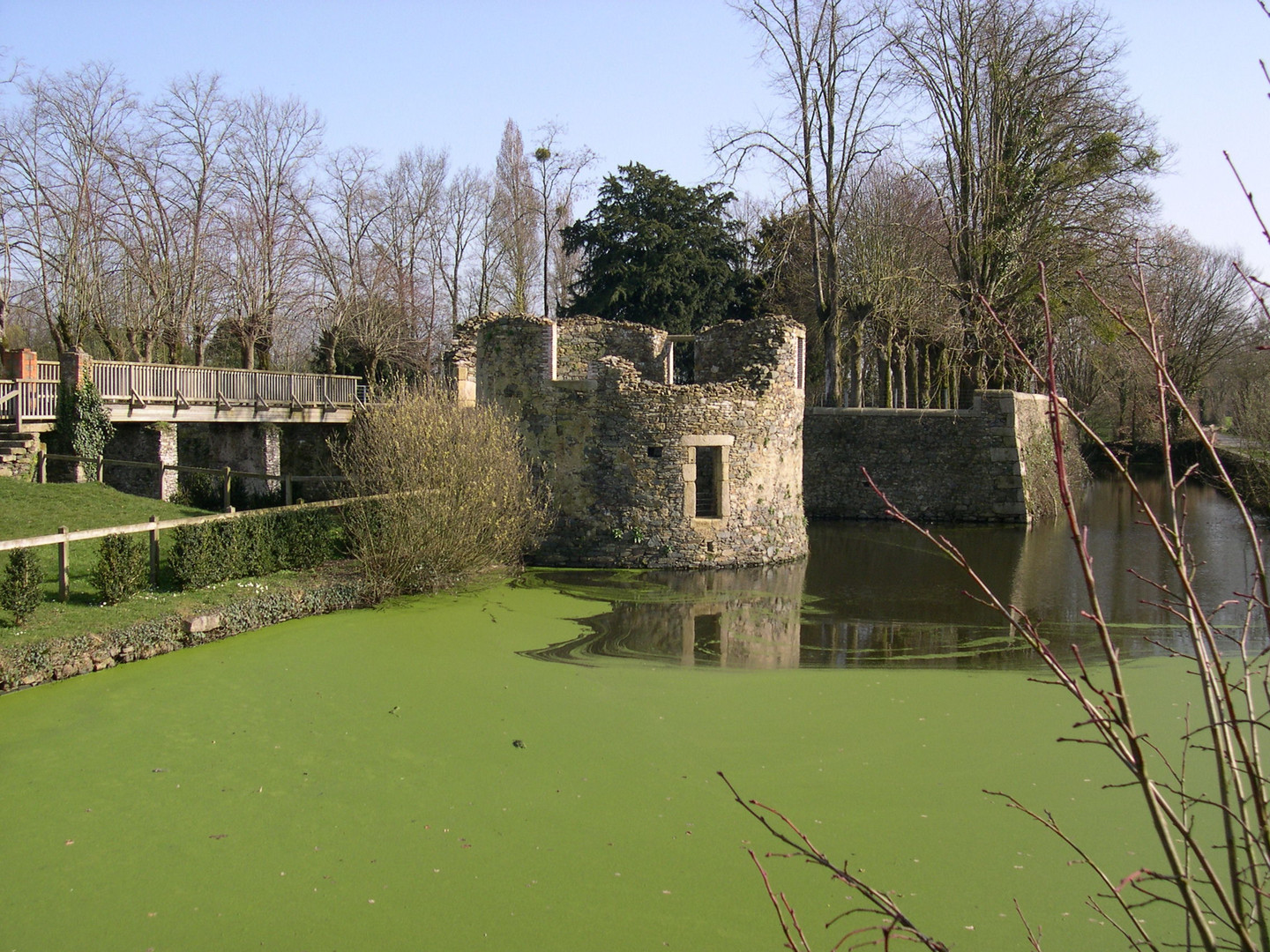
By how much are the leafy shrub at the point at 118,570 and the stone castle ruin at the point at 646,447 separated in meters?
6.15

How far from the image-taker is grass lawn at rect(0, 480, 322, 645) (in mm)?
9391

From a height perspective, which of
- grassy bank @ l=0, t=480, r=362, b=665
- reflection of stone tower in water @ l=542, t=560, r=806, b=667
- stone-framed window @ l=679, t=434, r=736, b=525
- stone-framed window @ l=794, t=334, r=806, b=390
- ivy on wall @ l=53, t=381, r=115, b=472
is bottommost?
reflection of stone tower in water @ l=542, t=560, r=806, b=667

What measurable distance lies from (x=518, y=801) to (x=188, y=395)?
19.7m

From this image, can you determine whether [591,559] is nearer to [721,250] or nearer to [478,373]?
[478,373]

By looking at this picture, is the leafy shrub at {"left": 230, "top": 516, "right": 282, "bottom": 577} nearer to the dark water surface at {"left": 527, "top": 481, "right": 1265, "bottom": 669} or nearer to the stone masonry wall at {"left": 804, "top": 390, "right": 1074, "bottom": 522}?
the dark water surface at {"left": 527, "top": 481, "right": 1265, "bottom": 669}

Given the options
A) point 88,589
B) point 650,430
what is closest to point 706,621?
point 650,430

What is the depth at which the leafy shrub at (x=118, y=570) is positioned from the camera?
10.2m

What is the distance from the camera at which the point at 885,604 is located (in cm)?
1302

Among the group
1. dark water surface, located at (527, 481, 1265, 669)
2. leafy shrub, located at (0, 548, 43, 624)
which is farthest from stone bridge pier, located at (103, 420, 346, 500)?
leafy shrub, located at (0, 548, 43, 624)

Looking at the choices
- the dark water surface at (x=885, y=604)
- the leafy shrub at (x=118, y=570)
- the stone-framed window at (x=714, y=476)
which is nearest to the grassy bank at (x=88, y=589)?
the leafy shrub at (x=118, y=570)

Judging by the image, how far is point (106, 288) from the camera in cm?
2727

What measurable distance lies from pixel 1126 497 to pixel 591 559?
18500 mm

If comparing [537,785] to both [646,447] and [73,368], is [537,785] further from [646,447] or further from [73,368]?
[73,368]

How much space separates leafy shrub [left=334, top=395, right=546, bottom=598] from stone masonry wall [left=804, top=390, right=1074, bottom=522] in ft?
35.6
